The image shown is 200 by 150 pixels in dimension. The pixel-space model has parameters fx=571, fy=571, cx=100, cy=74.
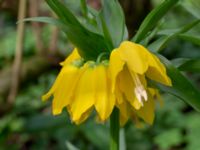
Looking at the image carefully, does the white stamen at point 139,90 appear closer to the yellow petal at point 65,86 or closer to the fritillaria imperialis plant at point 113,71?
the fritillaria imperialis plant at point 113,71

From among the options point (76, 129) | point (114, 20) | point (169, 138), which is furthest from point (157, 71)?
point (169, 138)

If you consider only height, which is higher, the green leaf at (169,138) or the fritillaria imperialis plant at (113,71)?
the fritillaria imperialis plant at (113,71)

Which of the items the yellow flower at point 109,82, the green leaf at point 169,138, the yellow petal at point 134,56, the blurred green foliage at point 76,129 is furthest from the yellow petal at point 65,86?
the green leaf at point 169,138

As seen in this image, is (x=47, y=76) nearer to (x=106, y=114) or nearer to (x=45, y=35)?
(x=45, y=35)

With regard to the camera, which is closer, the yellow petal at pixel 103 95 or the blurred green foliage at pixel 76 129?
the yellow petal at pixel 103 95

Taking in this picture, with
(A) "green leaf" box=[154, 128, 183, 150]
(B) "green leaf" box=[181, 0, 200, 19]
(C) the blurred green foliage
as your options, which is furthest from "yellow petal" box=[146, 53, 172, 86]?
(A) "green leaf" box=[154, 128, 183, 150]

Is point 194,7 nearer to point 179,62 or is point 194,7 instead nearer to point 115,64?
point 179,62
